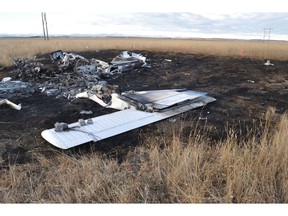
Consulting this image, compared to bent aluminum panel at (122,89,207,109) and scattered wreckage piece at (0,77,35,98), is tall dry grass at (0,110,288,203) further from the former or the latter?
scattered wreckage piece at (0,77,35,98)

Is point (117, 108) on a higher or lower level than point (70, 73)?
lower

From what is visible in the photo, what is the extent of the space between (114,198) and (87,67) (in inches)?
344

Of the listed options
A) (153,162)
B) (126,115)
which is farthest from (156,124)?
(153,162)

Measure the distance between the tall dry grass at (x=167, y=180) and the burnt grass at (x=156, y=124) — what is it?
57 centimetres

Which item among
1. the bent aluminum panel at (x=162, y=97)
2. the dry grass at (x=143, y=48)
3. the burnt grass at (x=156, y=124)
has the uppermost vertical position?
the dry grass at (x=143, y=48)

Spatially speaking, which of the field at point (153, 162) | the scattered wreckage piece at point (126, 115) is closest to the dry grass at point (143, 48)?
the scattered wreckage piece at point (126, 115)

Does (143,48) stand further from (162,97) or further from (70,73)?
(162,97)

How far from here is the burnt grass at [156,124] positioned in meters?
3.90

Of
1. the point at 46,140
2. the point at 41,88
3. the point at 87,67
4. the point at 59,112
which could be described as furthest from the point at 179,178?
the point at 87,67

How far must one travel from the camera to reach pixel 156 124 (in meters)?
4.72

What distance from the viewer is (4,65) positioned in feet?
42.5

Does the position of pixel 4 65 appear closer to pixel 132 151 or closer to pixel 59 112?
pixel 59 112

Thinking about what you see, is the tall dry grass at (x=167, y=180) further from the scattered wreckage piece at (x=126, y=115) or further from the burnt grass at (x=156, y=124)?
the scattered wreckage piece at (x=126, y=115)

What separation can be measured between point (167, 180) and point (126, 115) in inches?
99.3
